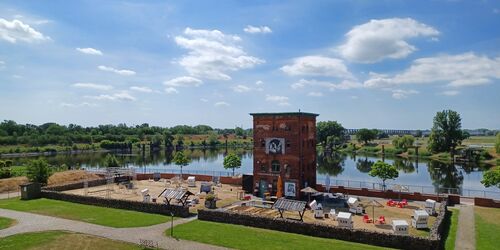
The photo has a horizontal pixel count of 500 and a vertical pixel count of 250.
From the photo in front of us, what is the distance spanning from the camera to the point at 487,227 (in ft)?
93.0

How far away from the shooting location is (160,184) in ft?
167

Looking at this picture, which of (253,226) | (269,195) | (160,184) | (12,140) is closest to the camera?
(253,226)

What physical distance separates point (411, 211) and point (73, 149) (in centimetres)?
13985

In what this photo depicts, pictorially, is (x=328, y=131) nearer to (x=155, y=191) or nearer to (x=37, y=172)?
(x=155, y=191)

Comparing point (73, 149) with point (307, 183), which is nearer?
point (307, 183)

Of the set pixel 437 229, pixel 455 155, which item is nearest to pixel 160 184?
pixel 437 229

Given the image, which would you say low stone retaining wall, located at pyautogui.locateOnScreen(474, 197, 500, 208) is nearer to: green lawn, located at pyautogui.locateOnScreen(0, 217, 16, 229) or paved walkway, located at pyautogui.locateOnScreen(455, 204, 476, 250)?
paved walkway, located at pyautogui.locateOnScreen(455, 204, 476, 250)

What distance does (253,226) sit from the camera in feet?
95.7

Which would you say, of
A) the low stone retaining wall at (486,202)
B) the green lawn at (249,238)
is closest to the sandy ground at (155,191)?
the green lawn at (249,238)

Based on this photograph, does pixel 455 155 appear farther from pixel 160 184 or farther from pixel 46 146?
pixel 46 146

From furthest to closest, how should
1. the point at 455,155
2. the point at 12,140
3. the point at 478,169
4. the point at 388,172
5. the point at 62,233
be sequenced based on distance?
the point at 12,140, the point at 455,155, the point at 478,169, the point at 388,172, the point at 62,233

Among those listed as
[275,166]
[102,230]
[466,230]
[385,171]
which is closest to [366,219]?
[466,230]

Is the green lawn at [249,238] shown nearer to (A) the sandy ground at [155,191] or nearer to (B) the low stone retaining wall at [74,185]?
(A) the sandy ground at [155,191]

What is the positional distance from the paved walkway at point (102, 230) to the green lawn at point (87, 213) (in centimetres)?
105
